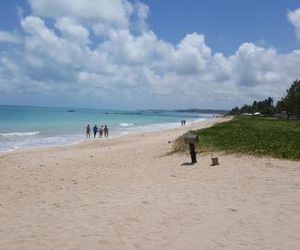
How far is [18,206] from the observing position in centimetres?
1009

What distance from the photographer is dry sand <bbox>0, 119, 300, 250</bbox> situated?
23.4 ft

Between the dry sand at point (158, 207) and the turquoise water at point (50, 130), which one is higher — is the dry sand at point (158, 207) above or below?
above

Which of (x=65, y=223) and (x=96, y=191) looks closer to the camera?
(x=65, y=223)

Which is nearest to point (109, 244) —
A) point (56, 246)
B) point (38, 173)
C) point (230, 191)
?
point (56, 246)

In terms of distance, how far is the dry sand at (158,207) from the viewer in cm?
712

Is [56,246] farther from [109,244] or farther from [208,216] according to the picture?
[208,216]

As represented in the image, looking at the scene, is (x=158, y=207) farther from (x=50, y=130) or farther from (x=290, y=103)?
(x=290, y=103)

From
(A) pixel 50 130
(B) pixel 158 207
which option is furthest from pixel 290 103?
(B) pixel 158 207

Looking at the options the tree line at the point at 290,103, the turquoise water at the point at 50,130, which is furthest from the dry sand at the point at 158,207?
the tree line at the point at 290,103

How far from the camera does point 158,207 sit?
9.14 metres

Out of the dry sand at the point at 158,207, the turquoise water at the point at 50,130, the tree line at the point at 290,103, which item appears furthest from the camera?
the tree line at the point at 290,103

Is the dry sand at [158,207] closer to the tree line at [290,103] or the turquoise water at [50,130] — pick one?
the turquoise water at [50,130]

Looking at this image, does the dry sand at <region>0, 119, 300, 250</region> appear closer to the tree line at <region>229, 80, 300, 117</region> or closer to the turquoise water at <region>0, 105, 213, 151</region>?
the turquoise water at <region>0, 105, 213, 151</region>

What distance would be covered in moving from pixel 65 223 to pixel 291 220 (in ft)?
14.0
